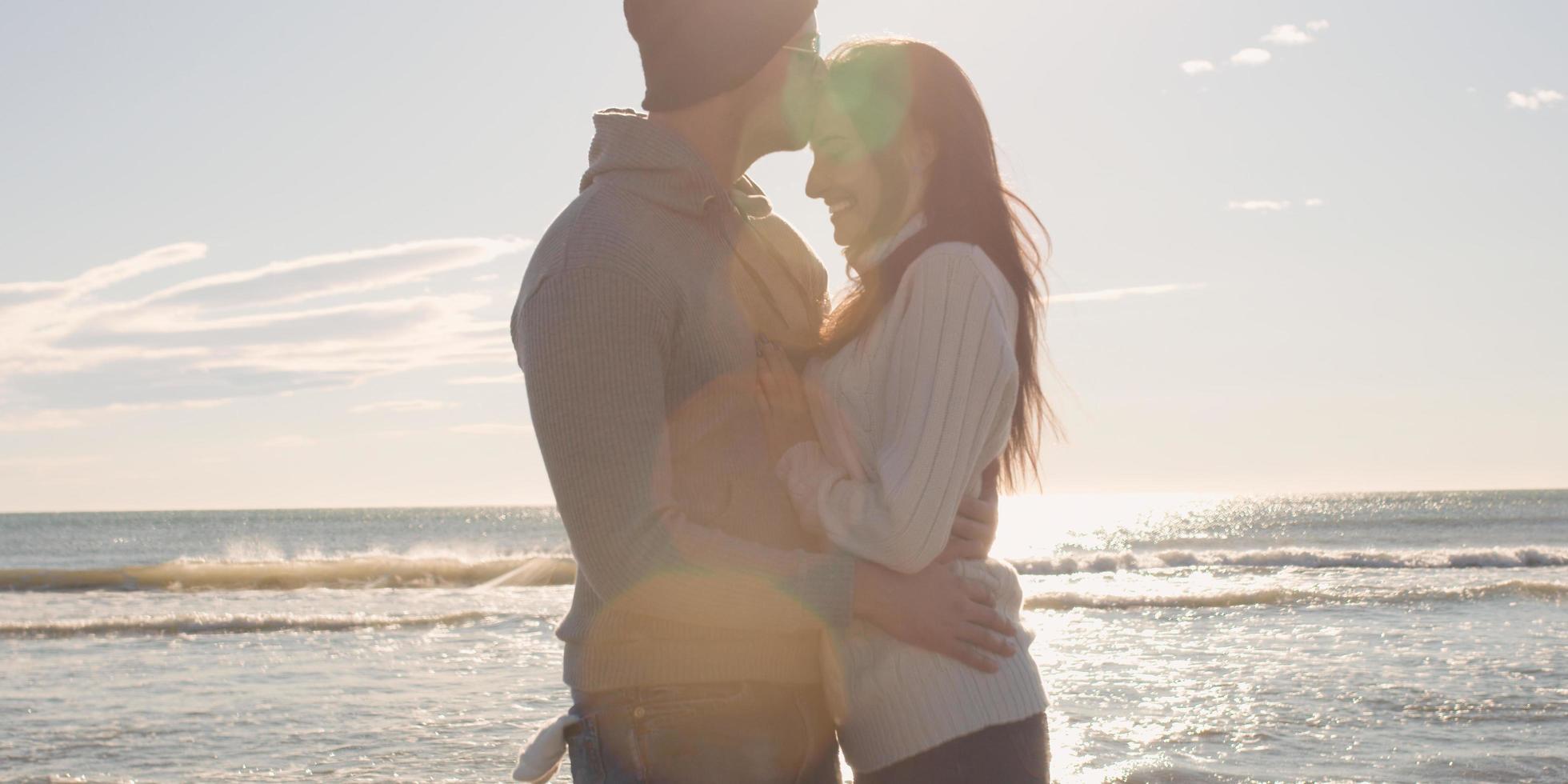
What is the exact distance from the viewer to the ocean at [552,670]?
7176mm

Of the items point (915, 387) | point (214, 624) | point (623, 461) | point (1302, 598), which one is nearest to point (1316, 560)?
point (1302, 598)

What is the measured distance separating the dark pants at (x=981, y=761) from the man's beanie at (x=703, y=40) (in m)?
1.16

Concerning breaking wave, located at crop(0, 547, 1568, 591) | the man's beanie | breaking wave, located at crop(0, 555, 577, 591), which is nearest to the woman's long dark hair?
the man's beanie

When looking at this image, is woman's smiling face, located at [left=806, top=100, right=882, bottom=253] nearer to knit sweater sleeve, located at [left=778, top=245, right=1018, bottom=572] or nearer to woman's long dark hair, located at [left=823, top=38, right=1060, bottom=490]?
woman's long dark hair, located at [left=823, top=38, right=1060, bottom=490]

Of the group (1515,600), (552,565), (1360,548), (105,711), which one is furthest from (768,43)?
(1360,548)

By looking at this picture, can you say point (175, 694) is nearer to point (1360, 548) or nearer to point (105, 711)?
point (105, 711)

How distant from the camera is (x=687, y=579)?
1.89 meters

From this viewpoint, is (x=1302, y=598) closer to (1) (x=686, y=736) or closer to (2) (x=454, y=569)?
(2) (x=454, y=569)

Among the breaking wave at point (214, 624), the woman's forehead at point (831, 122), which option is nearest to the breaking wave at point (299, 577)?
the breaking wave at point (214, 624)

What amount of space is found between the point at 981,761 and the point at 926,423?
562 mm

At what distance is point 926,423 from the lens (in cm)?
199

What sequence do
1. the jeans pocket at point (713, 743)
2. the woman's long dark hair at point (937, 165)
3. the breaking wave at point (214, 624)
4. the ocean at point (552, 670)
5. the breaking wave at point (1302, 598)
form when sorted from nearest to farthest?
the jeans pocket at point (713, 743)
the woman's long dark hair at point (937, 165)
the ocean at point (552, 670)
the breaking wave at point (214, 624)
the breaking wave at point (1302, 598)

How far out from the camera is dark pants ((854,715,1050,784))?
6.70 ft

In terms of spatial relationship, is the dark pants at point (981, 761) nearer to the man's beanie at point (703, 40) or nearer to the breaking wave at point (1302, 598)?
the man's beanie at point (703, 40)
